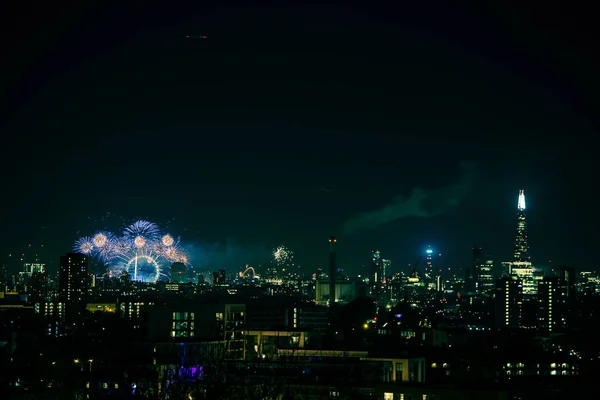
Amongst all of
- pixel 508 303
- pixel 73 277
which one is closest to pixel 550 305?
pixel 508 303

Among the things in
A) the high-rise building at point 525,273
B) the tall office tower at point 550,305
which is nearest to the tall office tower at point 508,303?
the tall office tower at point 550,305

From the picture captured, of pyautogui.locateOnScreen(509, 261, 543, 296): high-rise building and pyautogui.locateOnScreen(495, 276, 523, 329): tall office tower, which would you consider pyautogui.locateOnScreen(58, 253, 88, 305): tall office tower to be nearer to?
pyautogui.locateOnScreen(495, 276, 523, 329): tall office tower

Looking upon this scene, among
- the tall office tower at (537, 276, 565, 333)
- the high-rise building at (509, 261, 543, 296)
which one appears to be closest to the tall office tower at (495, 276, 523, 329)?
the tall office tower at (537, 276, 565, 333)

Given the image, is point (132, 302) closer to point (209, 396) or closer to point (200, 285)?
point (200, 285)

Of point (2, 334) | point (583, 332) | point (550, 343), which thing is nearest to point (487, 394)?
point (2, 334)

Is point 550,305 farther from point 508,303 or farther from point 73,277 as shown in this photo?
point 73,277

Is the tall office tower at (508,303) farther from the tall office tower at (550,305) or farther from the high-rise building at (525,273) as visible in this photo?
the high-rise building at (525,273)

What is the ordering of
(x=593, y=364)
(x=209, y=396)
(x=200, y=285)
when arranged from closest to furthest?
1. (x=209, y=396)
2. (x=593, y=364)
3. (x=200, y=285)
